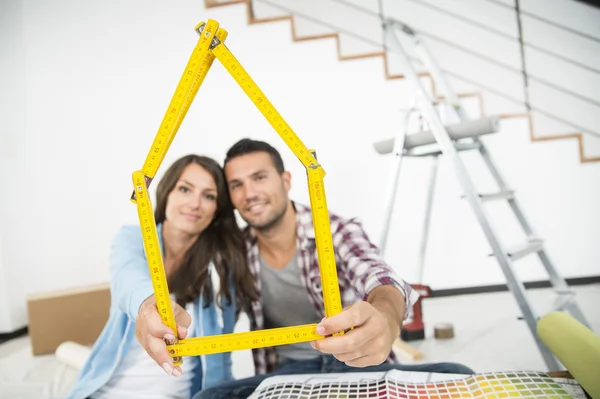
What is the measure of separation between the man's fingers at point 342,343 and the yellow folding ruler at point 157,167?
0.02 metres

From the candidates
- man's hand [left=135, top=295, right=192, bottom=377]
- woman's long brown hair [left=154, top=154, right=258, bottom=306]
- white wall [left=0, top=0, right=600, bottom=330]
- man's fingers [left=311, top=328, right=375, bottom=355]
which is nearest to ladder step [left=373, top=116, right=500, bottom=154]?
→ white wall [left=0, top=0, right=600, bottom=330]

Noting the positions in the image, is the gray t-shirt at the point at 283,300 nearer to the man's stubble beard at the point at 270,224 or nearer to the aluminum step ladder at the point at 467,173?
the man's stubble beard at the point at 270,224

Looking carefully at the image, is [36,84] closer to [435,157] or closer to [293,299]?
[293,299]

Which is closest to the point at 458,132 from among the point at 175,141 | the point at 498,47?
the point at 498,47

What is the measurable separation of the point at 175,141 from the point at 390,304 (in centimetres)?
203

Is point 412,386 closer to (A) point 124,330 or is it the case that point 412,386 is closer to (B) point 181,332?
(B) point 181,332

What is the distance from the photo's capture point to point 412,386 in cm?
74

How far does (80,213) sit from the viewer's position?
2707 mm

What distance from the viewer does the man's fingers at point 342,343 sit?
70 cm

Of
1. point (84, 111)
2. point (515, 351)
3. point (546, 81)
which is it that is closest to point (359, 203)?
point (515, 351)

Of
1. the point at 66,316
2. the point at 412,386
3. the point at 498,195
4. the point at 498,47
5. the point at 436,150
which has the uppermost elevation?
the point at 498,47

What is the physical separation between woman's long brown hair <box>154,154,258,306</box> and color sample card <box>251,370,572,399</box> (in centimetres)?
51

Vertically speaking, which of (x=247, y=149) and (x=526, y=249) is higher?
(x=247, y=149)

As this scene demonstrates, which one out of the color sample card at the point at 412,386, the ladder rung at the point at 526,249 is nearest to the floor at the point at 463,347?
the ladder rung at the point at 526,249
